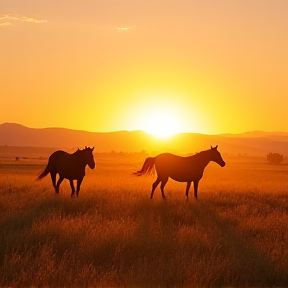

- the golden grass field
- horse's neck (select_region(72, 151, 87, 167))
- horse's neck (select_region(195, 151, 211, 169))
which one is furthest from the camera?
horse's neck (select_region(195, 151, 211, 169))

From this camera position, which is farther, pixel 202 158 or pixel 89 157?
pixel 202 158

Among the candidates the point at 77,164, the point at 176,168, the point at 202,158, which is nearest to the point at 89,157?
the point at 77,164

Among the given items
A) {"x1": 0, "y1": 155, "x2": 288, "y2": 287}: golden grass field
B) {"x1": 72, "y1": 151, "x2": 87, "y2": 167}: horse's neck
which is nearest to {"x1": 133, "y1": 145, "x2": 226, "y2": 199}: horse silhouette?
{"x1": 0, "y1": 155, "x2": 288, "y2": 287}: golden grass field

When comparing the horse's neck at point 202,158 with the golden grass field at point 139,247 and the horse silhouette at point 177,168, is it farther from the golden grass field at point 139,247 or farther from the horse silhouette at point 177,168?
the golden grass field at point 139,247

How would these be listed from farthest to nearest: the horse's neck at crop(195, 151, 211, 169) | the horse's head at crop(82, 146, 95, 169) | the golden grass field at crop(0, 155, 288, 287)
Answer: the horse's neck at crop(195, 151, 211, 169), the horse's head at crop(82, 146, 95, 169), the golden grass field at crop(0, 155, 288, 287)

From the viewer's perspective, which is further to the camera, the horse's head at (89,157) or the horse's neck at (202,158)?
the horse's neck at (202,158)

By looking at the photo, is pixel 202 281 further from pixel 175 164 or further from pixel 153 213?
pixel 175 164

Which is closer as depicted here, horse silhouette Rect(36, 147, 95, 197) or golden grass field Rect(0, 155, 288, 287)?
golden grass field Rect(0, 155, 288, 287)

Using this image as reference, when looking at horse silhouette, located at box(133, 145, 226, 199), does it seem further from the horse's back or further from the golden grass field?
the golden grass field

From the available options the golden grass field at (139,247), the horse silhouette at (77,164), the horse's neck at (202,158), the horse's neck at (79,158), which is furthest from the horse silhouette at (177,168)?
the horse's neck at (79,158)

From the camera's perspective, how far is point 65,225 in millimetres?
10469

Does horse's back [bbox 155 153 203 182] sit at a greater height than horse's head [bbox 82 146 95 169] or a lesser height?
lesser

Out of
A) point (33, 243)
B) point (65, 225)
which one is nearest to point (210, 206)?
point (65, 225)

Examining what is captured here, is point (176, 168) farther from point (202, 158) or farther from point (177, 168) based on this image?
point (202, 158)
